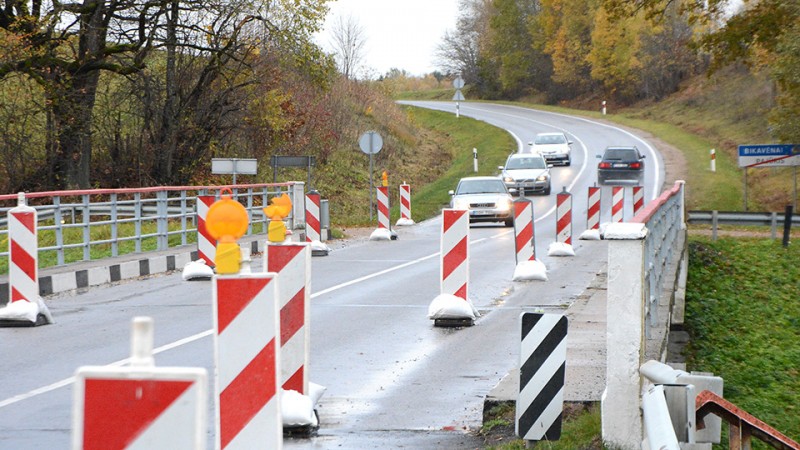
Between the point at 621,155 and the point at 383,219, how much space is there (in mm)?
21302

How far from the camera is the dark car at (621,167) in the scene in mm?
46062

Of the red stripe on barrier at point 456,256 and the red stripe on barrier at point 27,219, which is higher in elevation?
the red stripe on barrier at point 27,219

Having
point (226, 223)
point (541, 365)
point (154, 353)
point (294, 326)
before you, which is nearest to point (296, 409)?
point (294, 326)

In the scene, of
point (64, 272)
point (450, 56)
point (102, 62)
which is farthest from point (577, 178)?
point (450, 56)

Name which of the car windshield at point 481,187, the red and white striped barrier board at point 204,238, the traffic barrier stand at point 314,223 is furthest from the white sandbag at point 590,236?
the red and white striped barrier board at point 204,238

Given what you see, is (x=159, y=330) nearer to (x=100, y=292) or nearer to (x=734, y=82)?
(x=100, y=292)

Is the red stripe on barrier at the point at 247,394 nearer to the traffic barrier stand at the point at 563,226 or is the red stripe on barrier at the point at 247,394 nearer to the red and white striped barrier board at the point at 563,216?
the red and white striped barrier board at the point at 563,216

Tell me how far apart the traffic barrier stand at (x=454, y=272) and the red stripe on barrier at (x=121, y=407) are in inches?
379

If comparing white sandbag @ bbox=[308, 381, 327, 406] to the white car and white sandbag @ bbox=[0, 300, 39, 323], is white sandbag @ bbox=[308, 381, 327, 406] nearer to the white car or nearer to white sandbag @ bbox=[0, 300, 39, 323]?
white sandbag @ bbox=[0, 300, 39, 323]

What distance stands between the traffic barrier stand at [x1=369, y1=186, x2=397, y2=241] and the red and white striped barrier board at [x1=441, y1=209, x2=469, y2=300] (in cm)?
1372

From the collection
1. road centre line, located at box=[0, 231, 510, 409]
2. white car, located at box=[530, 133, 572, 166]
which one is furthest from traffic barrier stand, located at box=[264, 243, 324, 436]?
white car, located at box=[530, 133, 572, 166]

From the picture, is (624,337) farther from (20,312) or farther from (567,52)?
(567,52)

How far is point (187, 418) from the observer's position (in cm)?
330

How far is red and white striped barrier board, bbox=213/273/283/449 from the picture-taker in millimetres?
4988
